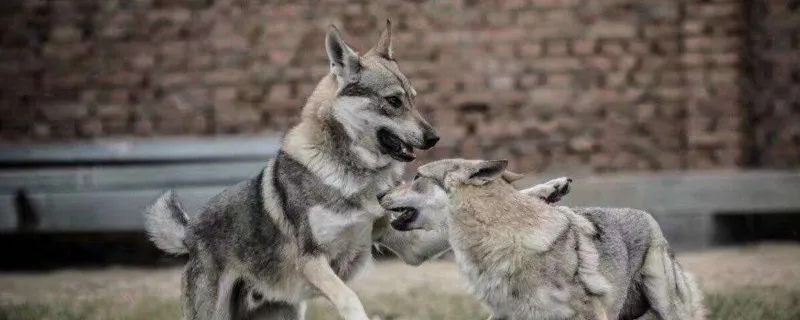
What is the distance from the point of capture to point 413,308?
8688 millimetres

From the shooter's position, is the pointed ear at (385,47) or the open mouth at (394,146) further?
the pointed ear at (385,47)

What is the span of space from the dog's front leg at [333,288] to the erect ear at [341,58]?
35.3 inches

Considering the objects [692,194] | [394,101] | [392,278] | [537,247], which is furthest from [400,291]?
[537,247]

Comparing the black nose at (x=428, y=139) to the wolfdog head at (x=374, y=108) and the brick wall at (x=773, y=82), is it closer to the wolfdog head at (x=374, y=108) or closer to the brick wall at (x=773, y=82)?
the wolfdog head at (x=374, y=108)

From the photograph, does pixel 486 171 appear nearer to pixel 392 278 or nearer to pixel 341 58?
pixel 341 58

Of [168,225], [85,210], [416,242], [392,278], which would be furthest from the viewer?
[85,210]

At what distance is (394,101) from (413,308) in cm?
234

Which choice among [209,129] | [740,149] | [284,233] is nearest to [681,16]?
[740,149]

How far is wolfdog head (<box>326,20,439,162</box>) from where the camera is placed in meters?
6.67

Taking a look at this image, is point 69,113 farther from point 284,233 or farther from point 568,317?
point 568,317

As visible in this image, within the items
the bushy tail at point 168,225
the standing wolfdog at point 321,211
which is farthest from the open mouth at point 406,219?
the bushy tail at point 168,225

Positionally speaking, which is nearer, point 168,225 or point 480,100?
point 168,225

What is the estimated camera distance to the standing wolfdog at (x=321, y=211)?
6.68 m

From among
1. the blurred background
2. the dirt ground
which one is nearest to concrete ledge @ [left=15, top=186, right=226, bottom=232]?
the blurred background
